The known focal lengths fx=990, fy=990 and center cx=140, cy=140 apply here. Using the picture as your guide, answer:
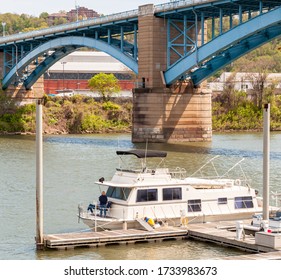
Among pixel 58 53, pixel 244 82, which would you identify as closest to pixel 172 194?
pixel 58 53

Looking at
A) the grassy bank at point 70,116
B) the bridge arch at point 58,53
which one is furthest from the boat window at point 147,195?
the grassy bank at point 70,116

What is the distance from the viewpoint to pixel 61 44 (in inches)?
4267

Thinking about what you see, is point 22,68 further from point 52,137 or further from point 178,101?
point 178,101

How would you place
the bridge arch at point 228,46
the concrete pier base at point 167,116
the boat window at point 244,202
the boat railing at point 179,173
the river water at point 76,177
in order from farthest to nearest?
1. the concrete pier base at point 167,116
2. the bridge arch at point 228,46
3. the boat window at point 244,202
4. the boat railing at point 179,173
5. the river water at point 76,177

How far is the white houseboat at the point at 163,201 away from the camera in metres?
39.4

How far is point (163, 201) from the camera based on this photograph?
40125 mm

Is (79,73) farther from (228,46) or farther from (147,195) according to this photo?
(147,195)

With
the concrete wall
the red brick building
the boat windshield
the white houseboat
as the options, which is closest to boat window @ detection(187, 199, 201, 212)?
the white houseboat

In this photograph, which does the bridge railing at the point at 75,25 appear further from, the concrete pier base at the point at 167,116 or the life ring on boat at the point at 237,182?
the life ring on boat at the point at 237,182

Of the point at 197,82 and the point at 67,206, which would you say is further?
the point at 197,82

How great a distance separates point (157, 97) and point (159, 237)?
57.5 m

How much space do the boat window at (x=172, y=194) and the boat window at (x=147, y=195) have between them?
402 millimetres
